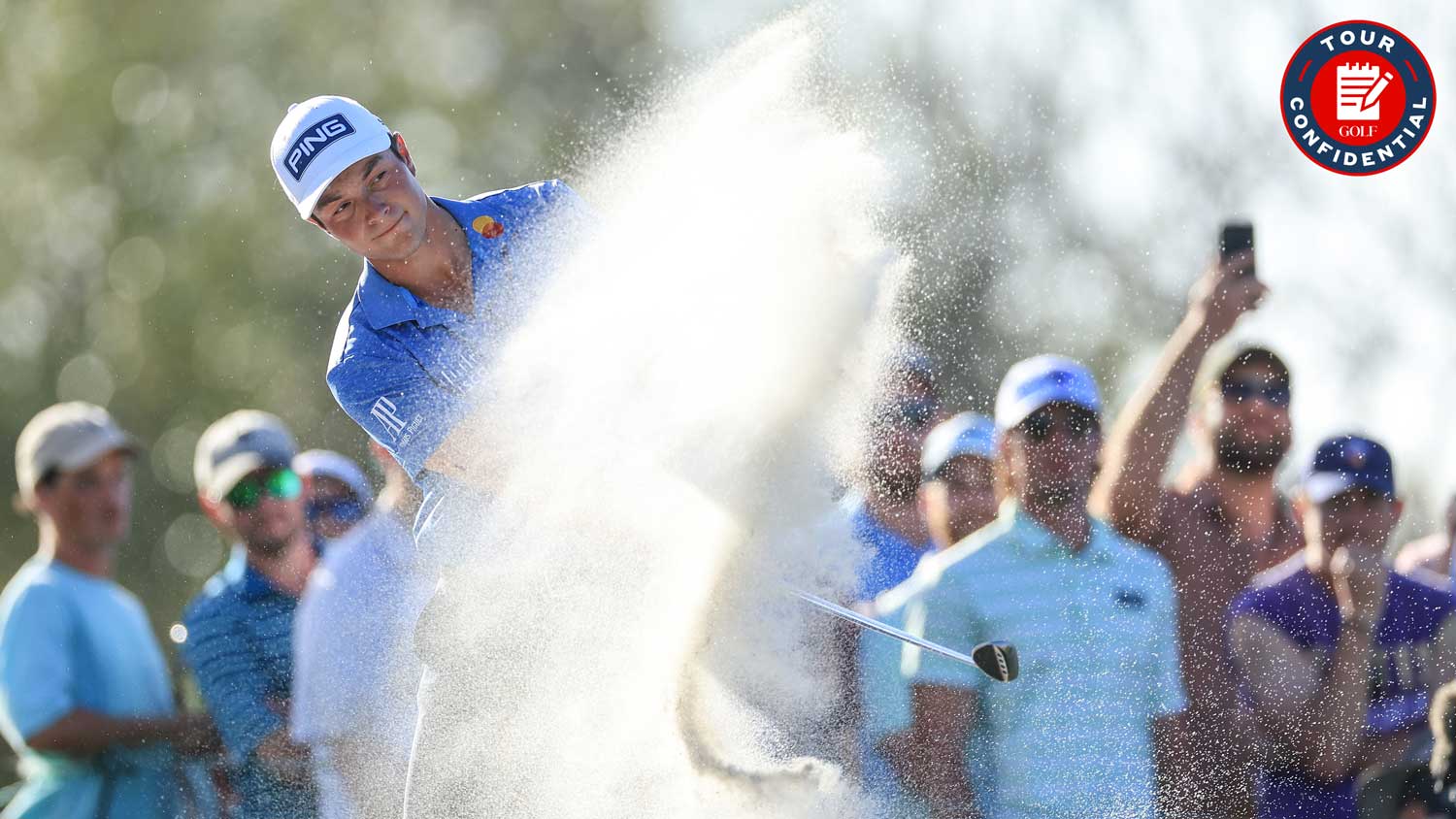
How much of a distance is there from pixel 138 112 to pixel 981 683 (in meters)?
14.1

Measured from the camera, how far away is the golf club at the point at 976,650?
4.19 m

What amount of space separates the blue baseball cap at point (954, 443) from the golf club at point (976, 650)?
796 mm

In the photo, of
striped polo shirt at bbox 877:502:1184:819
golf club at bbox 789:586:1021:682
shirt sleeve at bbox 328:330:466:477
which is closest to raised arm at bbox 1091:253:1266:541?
striped polo shirt at bbox 877:502:1184:819

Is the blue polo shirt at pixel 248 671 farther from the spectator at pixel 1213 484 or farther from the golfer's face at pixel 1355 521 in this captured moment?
the golfer's face at pixel 1355 521

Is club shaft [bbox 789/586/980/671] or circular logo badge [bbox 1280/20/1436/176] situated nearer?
club shaft [bbox 789/586/980/671]

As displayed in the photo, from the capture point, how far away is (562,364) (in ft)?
14.8

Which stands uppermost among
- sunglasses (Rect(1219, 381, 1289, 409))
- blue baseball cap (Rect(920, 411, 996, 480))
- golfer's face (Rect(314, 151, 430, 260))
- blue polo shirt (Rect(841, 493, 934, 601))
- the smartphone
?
golfer's face (Rect(314, 151, 430, 260))

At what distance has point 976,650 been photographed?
4.20 m

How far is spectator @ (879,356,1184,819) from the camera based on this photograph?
4.34m

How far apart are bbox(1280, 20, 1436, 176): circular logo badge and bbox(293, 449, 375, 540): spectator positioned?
3718 millimetres

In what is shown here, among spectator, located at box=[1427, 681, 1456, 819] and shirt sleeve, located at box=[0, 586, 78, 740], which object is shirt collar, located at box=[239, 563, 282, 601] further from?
spectator, located at box=[1427, 681, 1456, 819]

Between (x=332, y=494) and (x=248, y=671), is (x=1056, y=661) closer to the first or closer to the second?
(x=248, y=671)

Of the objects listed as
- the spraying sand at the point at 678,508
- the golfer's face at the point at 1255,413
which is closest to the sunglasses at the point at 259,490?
the spraying sand at the point at 678,508

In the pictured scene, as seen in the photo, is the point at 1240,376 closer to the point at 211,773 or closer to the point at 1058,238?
the point at 211,773
